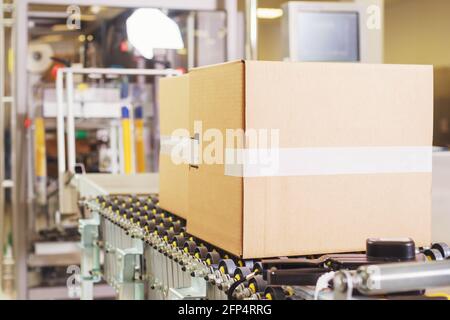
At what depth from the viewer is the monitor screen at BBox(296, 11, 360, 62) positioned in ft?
11.4

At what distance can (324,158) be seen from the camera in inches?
43.2

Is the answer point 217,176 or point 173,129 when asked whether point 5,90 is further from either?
point 217,176

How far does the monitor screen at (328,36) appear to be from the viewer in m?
3.47

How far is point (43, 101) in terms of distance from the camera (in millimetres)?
3885

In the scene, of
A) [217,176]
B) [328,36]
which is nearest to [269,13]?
[328,36]

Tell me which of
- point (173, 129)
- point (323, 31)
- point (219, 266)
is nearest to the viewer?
point (219, 266)

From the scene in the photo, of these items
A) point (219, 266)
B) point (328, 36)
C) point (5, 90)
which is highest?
point (328, 36)

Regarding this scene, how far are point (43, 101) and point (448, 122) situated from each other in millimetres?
2737

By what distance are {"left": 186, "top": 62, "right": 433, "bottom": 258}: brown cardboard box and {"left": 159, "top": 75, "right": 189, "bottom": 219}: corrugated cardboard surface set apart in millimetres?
291

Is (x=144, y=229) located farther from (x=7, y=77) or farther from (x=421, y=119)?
(x=7, y=77)

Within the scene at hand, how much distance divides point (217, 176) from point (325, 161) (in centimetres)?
18

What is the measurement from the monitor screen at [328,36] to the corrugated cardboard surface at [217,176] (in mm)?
2246

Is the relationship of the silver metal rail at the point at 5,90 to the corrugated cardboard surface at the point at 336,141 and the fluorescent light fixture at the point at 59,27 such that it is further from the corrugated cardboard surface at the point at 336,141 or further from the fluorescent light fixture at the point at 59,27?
the corrugated cardboard surface at the point at 336,141
